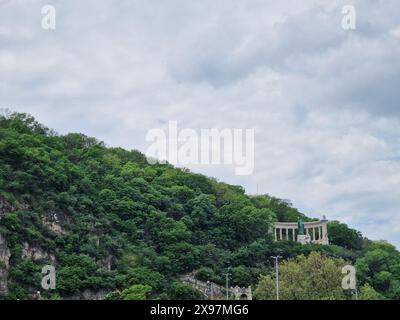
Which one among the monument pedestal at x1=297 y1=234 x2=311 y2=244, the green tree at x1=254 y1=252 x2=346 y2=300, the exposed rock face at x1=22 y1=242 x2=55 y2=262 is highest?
the monument pedestal at x1=297 y1=234 x2=311 y2=244

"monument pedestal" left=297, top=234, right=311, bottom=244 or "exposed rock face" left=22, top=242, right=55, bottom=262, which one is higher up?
"monument pedestal" left=297, top=234, right=311, bottom=244

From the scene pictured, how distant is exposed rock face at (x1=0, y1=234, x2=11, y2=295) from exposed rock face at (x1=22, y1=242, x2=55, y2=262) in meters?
1.68

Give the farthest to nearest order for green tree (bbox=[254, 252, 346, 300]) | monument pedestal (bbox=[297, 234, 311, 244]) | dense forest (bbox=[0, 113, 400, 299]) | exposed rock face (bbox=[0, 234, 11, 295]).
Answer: monument pedestal (bbox=[297, 234, 311, 244]) → dense forest (bbox=[0, 113, 400, 299]) → exposed rock face (bbox=[0, 234, 11, 295]) → green tree (bbox=[254, 252, 346, 300])

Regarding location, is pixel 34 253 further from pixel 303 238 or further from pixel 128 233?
pixel 303 238

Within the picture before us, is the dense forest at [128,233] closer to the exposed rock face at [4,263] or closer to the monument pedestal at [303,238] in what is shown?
the exposed rock face at [4,263]

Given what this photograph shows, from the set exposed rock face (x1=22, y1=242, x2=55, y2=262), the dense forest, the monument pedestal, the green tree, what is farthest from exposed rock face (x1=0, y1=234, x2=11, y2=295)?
the monument pedestal

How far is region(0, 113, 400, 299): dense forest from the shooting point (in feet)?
153

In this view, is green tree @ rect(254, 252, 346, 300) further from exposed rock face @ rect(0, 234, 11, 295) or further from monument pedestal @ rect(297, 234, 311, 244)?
monument pedestal @ rect(297, 234, 311, 244)

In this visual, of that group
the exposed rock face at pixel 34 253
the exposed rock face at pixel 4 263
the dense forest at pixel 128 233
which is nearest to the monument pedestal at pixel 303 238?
the dense forest at pixel 128 233

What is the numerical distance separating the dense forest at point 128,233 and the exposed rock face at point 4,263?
8 cm

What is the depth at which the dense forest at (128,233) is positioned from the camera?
46500mm

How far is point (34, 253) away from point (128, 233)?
11017 mm

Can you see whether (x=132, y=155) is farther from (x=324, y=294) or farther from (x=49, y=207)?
(x=324, y=294)

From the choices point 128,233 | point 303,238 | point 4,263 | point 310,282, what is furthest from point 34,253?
point 303,238
